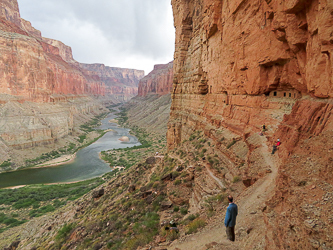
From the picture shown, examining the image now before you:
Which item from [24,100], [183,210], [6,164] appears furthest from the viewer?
[24,100]

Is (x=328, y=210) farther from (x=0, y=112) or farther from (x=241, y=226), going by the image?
(x=0, y=112)

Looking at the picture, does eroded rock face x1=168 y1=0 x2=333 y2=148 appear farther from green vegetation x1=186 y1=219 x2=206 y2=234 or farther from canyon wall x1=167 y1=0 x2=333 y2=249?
green vegetation x1=186 y1=219 x2=206 y2=234

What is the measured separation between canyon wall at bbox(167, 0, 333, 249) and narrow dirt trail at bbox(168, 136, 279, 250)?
77 centimetres

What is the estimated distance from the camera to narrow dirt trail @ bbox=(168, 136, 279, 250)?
4496mm

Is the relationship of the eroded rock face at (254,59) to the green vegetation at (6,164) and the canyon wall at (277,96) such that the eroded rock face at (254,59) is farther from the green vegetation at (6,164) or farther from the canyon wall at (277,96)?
the green vegetation at (6,164)

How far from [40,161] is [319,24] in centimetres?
4446

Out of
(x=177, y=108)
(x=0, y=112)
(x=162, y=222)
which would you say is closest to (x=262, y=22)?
(x=162, y=222)

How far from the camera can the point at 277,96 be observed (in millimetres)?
10133

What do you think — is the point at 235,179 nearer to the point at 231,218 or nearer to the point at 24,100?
the point at 231,218

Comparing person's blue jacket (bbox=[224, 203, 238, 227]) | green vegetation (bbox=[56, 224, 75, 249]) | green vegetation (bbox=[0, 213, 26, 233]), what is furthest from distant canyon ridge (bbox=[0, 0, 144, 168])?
person's blue jacket (bbox=[224, 203, 238, 227])

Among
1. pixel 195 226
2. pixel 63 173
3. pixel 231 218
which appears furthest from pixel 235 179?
pixel 63 173

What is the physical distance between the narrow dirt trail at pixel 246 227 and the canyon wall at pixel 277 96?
2.54 ft

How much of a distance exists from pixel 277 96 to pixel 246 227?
785 centimetres

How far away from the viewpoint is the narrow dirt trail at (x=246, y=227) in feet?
14.7
